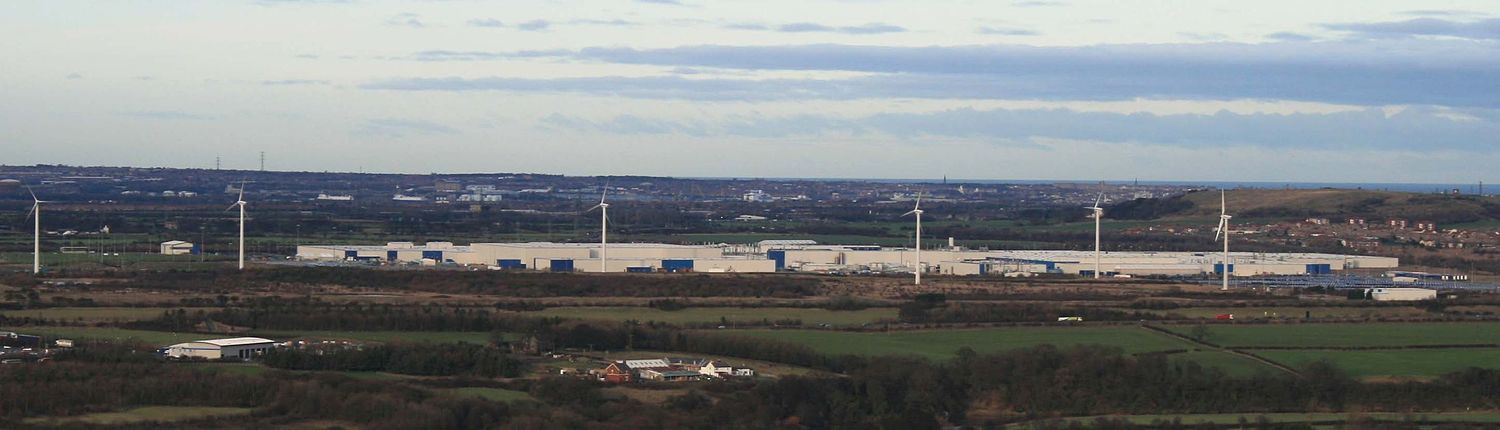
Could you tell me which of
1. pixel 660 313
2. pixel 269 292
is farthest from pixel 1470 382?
pixel 269 292

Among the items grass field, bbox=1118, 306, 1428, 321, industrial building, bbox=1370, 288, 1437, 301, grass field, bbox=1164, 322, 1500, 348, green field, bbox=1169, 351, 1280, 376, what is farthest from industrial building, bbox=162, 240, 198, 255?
green field, bbox=1169, 351, 1280, 376

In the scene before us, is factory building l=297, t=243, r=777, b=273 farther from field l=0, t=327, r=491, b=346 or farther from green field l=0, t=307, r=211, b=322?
field l=0, t=327, r=491, b=346

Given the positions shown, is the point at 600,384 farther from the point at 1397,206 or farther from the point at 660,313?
the point at 1397,206

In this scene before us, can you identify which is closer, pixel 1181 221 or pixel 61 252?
pixel 61 252

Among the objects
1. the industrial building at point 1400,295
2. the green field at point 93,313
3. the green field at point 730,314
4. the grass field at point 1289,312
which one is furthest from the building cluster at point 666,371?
the industrial building at point 1400,295

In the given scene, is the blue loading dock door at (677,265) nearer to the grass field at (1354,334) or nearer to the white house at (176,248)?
the white house at (176,248)

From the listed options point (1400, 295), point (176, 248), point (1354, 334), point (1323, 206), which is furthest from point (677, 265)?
point (1323, 206)
